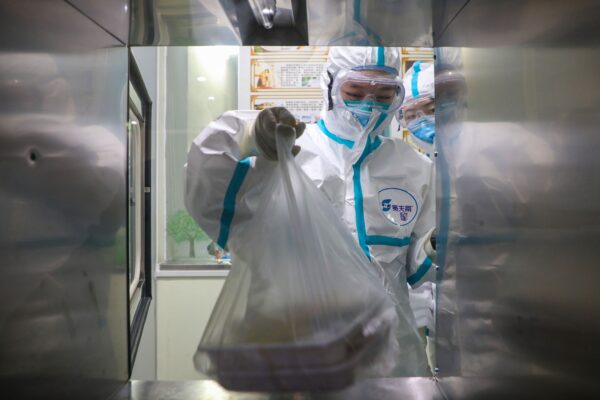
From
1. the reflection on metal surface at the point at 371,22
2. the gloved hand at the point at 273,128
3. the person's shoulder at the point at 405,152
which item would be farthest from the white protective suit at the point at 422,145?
the gloved hand at the point at 273,128

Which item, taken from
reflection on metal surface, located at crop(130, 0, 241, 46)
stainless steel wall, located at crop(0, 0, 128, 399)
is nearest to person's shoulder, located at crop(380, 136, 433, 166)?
reflection on metal surface, located at crop(130, 0, 241, 46)

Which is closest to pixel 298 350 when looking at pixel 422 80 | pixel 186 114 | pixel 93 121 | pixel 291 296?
pixel 291 296

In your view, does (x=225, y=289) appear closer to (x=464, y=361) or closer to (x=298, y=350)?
(x=298, y=350)

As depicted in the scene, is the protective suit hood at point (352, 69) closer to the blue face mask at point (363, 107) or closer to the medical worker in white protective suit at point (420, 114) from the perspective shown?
the blue face mask at point (363, 107)

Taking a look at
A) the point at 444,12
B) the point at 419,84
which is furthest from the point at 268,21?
the point at 419,84

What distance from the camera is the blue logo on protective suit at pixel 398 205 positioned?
129cm

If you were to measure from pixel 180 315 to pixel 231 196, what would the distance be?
1.58 meters

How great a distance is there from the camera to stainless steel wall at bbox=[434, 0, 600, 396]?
13.0 inches

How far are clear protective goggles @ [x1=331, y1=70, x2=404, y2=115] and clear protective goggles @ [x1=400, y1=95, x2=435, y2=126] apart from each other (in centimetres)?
33

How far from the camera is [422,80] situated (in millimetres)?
1539

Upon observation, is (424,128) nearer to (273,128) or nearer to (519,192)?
(273,128)

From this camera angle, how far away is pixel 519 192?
437 mm

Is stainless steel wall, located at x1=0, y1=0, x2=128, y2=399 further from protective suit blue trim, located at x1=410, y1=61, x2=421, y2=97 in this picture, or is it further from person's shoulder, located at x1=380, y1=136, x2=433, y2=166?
protective suit blue trim, located at x1=410, y1=61, x2=421, y2=97

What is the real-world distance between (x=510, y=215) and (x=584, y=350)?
Answer: 0.16 m
